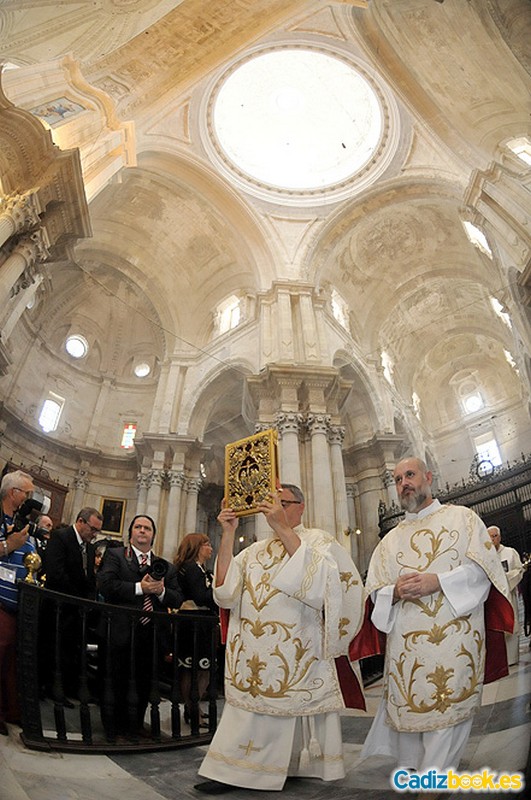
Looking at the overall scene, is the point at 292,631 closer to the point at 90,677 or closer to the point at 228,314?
the point at 90,677

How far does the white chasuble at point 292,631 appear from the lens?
178cm

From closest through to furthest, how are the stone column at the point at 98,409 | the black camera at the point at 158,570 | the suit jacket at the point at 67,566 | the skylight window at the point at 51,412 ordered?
the black camera at the point at 158,570, the suit jacket at the point at 67,566, the skylight window at the point at 51,412, the stone column at the point at 98,409

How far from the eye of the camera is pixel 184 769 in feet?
5.14

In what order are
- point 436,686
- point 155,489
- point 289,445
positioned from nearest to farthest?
point 436,686, point 289,445, point 155,489

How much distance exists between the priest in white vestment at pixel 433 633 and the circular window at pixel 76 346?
48.9ft

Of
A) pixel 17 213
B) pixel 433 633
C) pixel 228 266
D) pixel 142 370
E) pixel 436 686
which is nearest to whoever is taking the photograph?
pixel 436 686

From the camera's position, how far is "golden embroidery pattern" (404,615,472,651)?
161cm

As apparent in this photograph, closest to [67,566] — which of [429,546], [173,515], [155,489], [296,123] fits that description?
[429,546]

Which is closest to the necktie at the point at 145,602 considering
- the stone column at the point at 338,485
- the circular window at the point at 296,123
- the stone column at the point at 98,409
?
the stone column at the point at 338,485

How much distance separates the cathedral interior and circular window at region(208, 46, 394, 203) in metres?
0.08

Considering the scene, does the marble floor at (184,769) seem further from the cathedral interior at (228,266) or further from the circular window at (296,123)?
the circular window at (296,123)

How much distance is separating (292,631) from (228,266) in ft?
46.9

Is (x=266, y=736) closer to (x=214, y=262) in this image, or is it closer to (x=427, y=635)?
(x=427, y=635)

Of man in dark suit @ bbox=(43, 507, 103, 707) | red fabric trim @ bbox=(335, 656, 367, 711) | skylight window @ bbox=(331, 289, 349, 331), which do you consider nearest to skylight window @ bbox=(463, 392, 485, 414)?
red fabric trim @ bbox=(335, 656, 367, 711)
